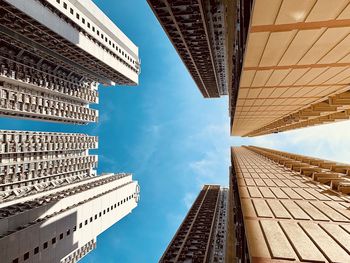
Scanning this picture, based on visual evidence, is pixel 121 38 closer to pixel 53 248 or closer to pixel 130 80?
pixel 130 80

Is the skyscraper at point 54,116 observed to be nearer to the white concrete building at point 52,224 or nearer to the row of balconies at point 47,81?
the white concrete building at point 52,224

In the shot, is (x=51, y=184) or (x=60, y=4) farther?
(x=51, y=184)

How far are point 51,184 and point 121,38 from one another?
204 ft

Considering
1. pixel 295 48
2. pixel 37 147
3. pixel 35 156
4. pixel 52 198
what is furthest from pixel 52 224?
pixel 295 48

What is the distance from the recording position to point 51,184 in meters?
103

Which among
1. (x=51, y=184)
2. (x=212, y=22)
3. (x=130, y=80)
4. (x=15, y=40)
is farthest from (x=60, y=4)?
(x=51, y=184)

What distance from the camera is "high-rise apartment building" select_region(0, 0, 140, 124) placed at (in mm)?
69000

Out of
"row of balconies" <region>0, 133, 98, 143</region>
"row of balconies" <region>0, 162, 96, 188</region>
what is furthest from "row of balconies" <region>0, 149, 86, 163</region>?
"row of balconies" <region>0, 133, 98, 143</region>

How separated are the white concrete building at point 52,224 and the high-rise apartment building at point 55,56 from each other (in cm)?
2995

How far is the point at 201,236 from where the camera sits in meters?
70.9

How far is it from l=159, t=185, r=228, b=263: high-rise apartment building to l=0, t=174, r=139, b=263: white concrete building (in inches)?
800

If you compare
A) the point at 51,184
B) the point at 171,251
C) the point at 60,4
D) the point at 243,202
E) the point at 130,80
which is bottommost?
the point at 171,251

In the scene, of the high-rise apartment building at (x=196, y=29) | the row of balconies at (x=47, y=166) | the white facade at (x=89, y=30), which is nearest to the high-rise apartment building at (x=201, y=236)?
the high-rise apartment building at (x=196, y=29)

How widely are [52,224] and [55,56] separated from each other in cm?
5869
